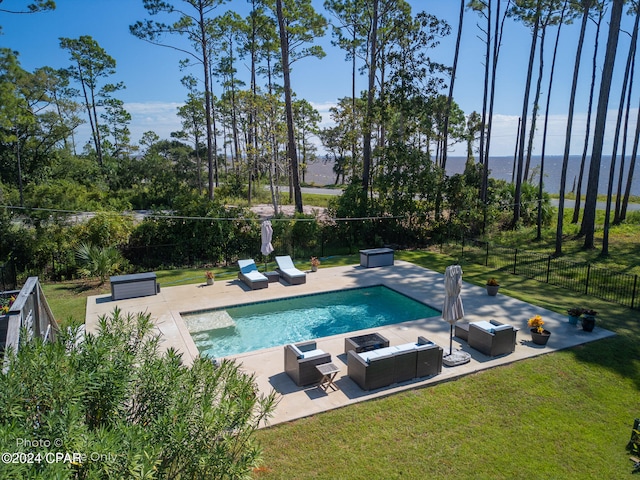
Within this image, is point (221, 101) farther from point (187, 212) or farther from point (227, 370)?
point (227, 370)

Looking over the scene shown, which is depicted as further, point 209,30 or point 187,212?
point 209,30

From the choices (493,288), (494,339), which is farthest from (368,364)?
(493,288)

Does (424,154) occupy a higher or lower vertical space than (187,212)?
higher

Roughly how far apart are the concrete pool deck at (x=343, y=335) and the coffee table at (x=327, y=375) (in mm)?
129

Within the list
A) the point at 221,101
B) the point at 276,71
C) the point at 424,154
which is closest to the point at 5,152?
the point at 221,101

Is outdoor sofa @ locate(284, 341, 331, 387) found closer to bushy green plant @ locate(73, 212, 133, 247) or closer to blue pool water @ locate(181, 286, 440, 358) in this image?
blue pool water @ locate(181, 286, 440, 358)

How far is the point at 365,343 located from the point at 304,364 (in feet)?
4.93

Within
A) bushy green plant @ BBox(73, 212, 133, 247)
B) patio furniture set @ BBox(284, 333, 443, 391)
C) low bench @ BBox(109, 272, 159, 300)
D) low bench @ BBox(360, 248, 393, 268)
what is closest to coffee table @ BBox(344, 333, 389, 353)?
patio furniture set @ BBox(284, 333, 443, 391)

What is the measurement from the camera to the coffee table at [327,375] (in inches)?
270

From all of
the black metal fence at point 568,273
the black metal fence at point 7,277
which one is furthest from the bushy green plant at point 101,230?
the black metal fence at point 568,273

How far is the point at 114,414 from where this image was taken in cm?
346

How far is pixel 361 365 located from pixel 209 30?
22433 millimetres

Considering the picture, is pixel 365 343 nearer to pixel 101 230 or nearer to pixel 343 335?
pixel 343 335

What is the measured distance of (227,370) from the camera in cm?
421
